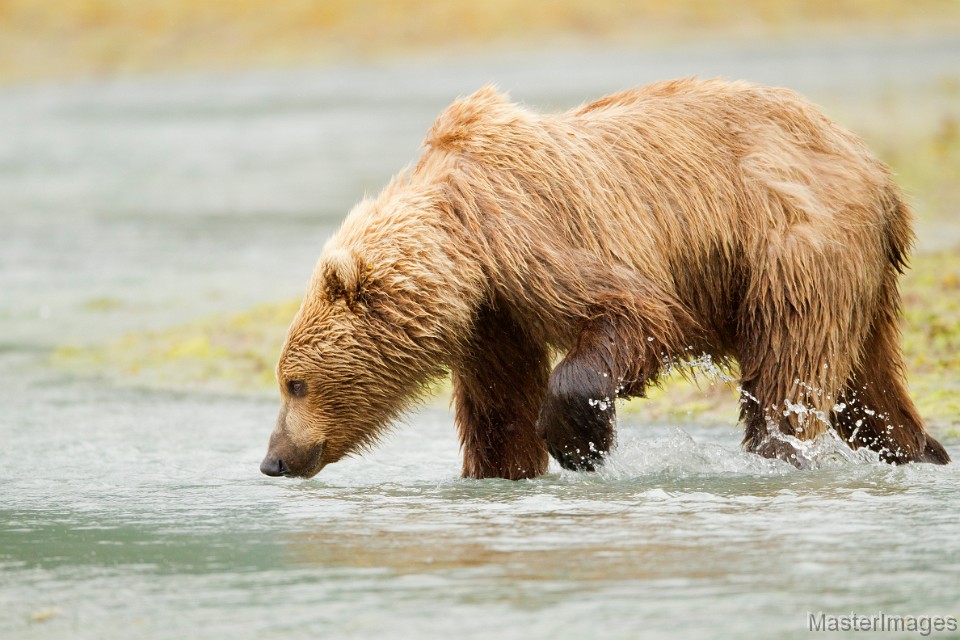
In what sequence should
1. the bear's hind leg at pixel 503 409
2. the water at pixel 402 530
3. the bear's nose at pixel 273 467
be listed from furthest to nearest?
the bear's hind leg at pixel 503 409 → the bear's nose at pixel 273 467 → the water at pixel 402 530

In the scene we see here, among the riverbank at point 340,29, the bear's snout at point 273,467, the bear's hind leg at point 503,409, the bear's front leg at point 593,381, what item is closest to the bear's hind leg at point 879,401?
the bear's front leg at point 593,381

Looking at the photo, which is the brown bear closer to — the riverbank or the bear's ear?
the bear's ear

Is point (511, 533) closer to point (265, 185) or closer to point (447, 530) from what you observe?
point (447, 530)

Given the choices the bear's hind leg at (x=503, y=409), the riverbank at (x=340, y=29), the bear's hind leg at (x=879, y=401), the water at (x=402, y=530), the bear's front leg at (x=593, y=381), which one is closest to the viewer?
the water at (x=402, y=530)

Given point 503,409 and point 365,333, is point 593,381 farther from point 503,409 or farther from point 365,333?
point 365,333

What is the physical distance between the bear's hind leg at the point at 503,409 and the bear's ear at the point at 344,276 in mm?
737

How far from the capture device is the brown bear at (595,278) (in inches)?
254

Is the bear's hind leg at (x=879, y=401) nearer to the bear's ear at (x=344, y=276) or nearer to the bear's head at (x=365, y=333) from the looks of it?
the bear's head at (x=365, y=333)

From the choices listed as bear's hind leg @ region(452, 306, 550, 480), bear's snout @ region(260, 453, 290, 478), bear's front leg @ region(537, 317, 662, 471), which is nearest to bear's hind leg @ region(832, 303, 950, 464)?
bear's front leg @ region(537, 317, 662, 471)

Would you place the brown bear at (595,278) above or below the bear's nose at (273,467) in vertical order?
above

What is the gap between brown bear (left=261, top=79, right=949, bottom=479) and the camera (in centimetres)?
646

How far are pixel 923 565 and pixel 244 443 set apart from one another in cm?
434

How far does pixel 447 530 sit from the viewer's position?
18.7 feet

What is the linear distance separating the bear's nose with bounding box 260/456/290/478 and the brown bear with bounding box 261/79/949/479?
23 millimetres
